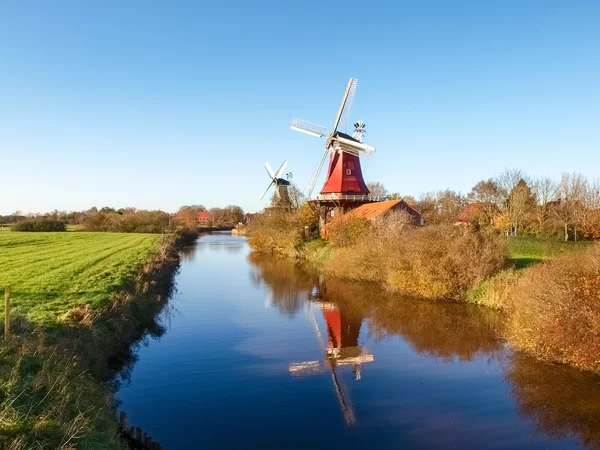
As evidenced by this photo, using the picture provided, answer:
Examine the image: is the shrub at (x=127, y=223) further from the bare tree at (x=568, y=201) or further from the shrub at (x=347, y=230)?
the bare tree at (x=568, y=201)

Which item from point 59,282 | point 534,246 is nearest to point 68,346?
point 59,282

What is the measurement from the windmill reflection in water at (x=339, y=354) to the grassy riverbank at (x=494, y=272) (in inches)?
170

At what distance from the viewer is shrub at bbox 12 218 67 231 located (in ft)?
193

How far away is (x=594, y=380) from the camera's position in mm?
10164

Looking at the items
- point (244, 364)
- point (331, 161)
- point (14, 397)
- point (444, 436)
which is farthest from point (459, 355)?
point (331, 161)

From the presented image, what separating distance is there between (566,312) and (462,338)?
4245 millimetres

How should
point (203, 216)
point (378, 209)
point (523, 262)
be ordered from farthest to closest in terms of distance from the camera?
point (203, 216) → point (378, 209) → point (523, 262)

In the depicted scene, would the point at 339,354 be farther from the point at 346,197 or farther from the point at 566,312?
the point at 346,197

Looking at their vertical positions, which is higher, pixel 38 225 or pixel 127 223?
pixel 127 223

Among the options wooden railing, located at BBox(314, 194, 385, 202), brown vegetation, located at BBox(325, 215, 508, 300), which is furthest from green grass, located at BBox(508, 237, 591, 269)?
wooden railing, located at BBox(314, 194, 385, 202)

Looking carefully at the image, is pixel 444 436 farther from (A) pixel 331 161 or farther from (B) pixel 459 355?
(A) pixel 331 161

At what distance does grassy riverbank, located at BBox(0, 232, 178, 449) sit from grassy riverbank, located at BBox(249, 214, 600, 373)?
9825 millimetres

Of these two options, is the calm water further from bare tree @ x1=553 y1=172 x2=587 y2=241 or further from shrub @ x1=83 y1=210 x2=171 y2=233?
shrub @ x1=83 y1=210 x2=171 y2=233

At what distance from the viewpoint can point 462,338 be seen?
14.3 metres
